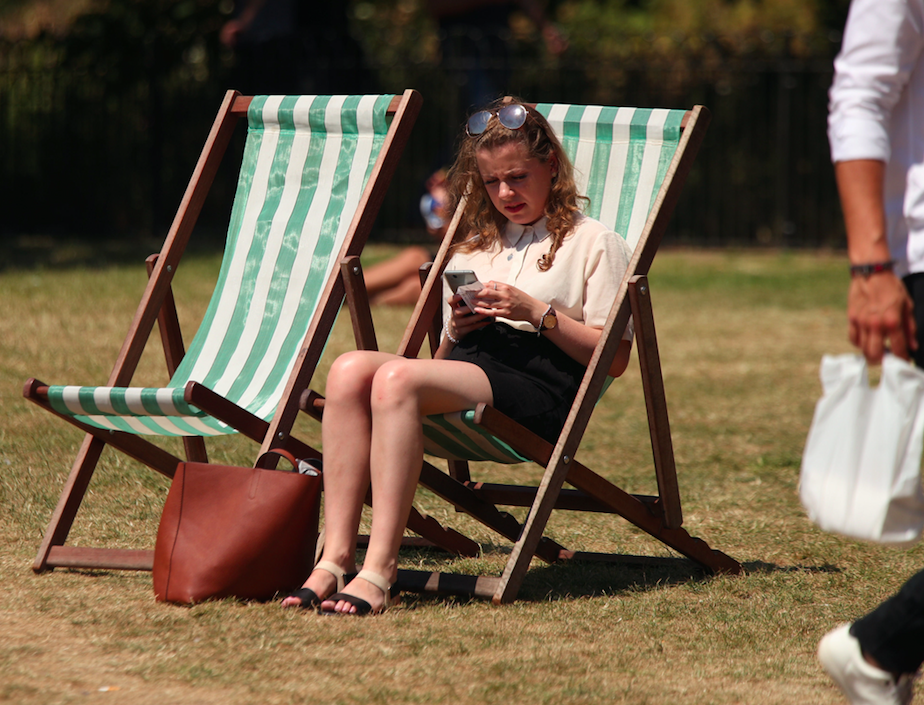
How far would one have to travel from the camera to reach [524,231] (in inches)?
137

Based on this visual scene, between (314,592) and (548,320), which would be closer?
(314,592)

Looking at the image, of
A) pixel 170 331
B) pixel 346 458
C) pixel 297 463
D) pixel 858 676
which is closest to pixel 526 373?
pixel 346 458

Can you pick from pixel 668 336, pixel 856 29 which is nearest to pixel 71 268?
pixel 668 336

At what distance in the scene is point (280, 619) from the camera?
2900mm

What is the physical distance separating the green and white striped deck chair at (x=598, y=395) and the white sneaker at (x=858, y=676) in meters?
Answer: 1.01

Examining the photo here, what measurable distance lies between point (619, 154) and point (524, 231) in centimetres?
39

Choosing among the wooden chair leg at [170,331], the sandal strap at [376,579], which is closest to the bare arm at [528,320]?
the sandal strap at [376,579]

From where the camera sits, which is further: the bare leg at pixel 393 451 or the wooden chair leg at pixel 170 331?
the wooden chair leg at pixel 170 331

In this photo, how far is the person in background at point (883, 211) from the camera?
2000 mm

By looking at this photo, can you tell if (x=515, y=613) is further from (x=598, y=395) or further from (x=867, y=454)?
(x=867, y=454)

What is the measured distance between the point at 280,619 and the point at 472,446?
2.19 feet

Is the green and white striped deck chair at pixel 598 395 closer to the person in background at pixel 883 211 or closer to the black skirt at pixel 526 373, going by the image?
the black skirt at pixel 526 373

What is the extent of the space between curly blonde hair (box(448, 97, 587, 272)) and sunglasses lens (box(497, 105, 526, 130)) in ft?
0.05

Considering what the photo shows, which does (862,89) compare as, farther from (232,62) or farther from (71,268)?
(232,62)
